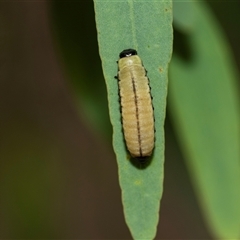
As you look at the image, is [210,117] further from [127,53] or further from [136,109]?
[127,53]

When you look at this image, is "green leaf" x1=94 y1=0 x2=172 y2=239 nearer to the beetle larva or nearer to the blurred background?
the beetle larva

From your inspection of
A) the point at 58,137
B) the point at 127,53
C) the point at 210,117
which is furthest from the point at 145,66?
the point at 58,137

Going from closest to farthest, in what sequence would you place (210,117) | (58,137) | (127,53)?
1. (127,53)
2. (210,117)
3. (58,137)

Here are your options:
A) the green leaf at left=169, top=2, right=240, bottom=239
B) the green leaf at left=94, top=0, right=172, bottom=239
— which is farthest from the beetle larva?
the green leaf at left=169, top=2, right=240, bottom=239

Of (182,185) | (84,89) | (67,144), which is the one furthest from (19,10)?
(67,144)

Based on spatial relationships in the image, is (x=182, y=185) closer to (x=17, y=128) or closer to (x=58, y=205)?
(x=58, y=205)

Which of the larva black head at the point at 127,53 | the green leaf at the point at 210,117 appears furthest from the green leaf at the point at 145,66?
the green leaf at the point at 210,117
